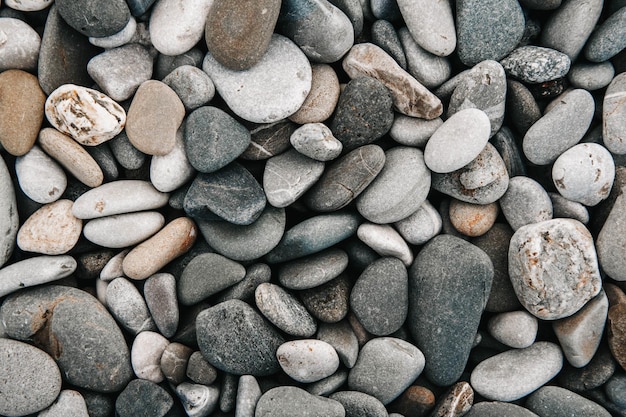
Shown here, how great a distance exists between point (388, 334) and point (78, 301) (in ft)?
3.69

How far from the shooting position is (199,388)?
6.08 ft

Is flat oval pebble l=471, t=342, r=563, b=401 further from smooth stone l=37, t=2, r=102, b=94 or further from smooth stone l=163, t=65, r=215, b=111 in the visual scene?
smooth stone l=37, t=2, r=102, b=94

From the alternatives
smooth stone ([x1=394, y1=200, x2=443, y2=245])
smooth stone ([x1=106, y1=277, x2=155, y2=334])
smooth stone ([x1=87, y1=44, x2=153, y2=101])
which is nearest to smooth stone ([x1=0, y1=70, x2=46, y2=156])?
smooth stone ([x1=87, y1=44, x2=153, y2=101])

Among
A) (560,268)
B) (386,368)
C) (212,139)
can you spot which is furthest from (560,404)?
(212,139)

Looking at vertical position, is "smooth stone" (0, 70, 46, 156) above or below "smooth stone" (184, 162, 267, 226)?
above

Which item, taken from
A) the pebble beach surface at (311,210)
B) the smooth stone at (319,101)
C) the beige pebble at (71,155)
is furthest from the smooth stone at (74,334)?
the smooth stone at (319,101)

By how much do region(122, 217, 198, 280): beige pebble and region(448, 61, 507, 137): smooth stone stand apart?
1.09m

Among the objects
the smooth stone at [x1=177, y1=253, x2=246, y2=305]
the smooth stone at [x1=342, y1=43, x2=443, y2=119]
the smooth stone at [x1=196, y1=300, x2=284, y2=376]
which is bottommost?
the smooth stone at [x1=196, y1=300, x2=284, y2=376]

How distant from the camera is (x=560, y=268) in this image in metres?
1.83

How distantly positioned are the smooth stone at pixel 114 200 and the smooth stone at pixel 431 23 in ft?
3.69

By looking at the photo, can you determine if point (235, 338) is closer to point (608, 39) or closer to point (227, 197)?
point (227, 197)

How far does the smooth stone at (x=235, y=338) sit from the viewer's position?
1.84 metres

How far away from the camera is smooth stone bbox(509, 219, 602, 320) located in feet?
6.00

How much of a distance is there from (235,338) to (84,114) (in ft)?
3.03
